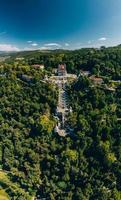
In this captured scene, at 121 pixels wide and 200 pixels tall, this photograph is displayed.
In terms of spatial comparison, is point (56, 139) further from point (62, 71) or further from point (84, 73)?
point (84, 73)

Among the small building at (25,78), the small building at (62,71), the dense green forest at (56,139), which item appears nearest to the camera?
the dense green forest at (56,139)

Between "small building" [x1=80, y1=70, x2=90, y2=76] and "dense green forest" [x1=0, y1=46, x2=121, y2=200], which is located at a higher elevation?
"small building" [x1=80, y1=70, x2=90, y2=76]

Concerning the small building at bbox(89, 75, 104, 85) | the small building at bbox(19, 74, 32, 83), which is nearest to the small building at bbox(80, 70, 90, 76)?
the small building at bbox(89, 75, 104, 85)

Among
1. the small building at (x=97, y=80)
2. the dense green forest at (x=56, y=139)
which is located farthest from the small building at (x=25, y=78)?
the small building at (x=97, y=80)

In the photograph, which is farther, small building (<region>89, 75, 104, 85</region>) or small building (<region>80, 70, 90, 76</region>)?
small building (<region>80, 70, 90, 76</region>)

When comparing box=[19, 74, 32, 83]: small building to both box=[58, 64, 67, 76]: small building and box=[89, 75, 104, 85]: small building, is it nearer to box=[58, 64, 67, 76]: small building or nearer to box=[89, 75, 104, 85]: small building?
box=[58, 64, 67, 76]: small building

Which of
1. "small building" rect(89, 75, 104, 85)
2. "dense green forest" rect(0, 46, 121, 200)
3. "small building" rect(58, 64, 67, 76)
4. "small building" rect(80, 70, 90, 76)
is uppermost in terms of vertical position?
"small building" rect(58, 64, 67, 76)

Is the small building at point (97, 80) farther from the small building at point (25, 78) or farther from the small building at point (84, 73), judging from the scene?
the small building at point (25, 78)

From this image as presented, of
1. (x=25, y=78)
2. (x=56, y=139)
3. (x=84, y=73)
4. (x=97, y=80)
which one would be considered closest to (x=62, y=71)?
(x=84, y=73)

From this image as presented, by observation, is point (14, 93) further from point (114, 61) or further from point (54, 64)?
point (114, 61)
